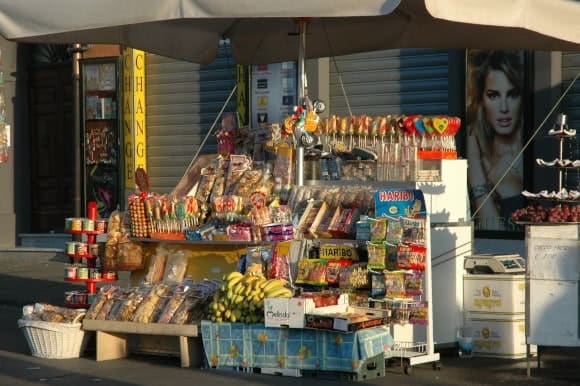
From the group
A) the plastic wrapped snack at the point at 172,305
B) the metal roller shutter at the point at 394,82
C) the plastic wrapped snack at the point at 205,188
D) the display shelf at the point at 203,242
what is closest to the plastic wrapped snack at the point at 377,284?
the display shelf at the point at 203,242

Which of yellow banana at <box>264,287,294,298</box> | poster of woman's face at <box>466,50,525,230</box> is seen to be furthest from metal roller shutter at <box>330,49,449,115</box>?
yellow banana at <box>264,287,294,298</box>

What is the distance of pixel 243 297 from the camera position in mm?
9422

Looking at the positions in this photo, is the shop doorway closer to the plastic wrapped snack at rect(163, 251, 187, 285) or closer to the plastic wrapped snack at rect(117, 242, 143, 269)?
the plastic wrapped snack at rect(117, 242, 143, 269)

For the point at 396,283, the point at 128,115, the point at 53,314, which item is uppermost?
the point at 128,115

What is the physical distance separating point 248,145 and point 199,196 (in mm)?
858

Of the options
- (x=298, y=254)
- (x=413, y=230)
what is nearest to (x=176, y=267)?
(x=298, y=254)

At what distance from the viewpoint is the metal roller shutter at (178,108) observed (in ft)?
63.1

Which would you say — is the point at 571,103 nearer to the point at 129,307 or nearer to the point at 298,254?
the point at 298,254

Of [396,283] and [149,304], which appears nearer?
[396,283]

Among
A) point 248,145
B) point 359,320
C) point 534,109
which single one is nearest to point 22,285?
point 248,145

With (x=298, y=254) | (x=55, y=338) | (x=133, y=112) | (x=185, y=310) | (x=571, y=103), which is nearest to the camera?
(x=185, y=310)

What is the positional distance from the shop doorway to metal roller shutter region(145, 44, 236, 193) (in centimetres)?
232

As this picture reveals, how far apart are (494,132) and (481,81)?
27.8 inches

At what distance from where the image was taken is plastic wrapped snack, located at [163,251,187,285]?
35.1 feet
